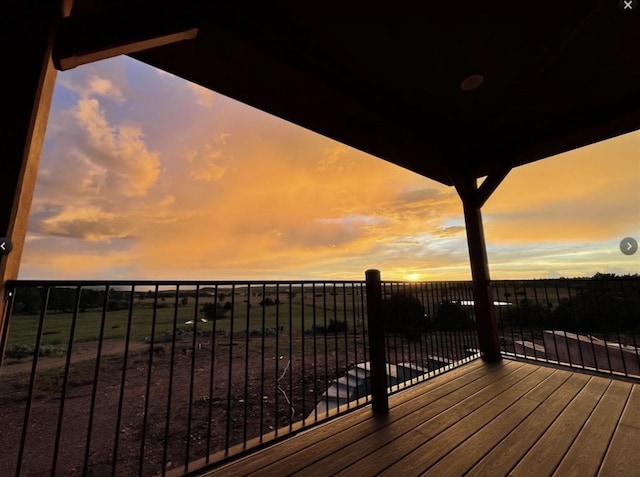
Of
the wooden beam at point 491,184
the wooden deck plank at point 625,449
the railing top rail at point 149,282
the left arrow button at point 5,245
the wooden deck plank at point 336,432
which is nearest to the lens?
the left arrow button at point 5,245

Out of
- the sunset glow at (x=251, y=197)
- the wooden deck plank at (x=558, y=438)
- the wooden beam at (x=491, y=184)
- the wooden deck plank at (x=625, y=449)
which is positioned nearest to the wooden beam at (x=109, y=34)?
the sunset glow at (x=251, y=197)

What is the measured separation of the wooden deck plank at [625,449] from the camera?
1451 mm

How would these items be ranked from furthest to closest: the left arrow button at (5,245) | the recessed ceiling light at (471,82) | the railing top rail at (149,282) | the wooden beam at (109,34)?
1. the recessed ceiling light at (471,82)
2. the wooden beam at (109,34)
3. the railing top rail at (149,282)
4. the left arrow button at (5,245)

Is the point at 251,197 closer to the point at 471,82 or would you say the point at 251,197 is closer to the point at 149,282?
the point at 471,82

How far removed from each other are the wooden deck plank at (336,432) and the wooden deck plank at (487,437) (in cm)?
50

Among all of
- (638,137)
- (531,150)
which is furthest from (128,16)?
(638,137)

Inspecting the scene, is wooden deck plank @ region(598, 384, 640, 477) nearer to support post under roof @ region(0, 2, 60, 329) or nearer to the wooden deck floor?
the wooden deck floor

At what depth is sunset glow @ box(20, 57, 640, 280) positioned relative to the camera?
4.05 meters

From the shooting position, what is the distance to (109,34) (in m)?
1.37

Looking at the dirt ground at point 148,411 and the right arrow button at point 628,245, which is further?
the right arrow button at point 628,245

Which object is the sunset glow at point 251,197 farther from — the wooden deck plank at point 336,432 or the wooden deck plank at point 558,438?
the wooden deck plank at point 558,438

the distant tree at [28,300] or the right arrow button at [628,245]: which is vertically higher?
the right arrow button at [628,245]

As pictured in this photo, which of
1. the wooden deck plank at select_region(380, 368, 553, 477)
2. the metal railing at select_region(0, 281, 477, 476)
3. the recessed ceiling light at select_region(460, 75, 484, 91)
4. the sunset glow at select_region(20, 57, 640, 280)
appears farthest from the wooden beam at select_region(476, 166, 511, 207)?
the wooden deck plank at select_region(380, 368, 553, 477)

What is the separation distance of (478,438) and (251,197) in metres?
5.46
